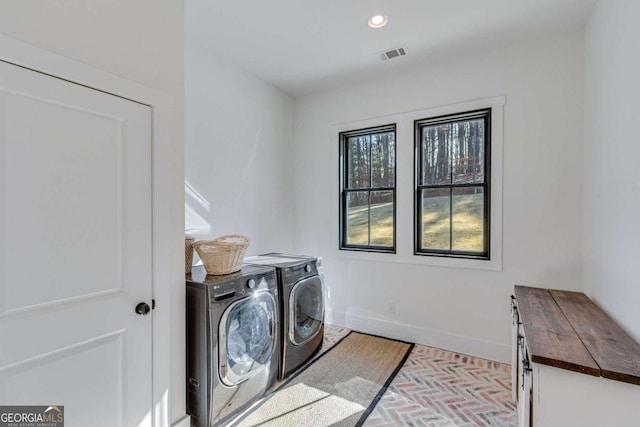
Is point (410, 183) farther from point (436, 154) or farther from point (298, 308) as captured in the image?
point (298, 308)

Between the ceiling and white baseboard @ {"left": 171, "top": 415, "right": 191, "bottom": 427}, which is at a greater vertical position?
the ceiling

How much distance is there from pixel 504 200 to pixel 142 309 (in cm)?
295

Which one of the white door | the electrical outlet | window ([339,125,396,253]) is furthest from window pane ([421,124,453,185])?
the white door

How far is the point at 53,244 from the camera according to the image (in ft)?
4.45

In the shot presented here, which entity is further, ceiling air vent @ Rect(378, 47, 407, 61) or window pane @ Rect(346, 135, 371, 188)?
window pane @ Rect(346, 135, 371, 188)

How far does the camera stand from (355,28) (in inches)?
98.0

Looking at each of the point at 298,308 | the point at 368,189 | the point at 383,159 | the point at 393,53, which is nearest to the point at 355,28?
the point at 393,53

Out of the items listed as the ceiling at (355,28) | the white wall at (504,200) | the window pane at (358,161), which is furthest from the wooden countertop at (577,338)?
the ceiling at (355,28)

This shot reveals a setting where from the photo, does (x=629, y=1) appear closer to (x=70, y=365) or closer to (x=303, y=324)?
→ (x=303, y=324)

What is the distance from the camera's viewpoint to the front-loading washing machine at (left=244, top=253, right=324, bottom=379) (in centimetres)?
249

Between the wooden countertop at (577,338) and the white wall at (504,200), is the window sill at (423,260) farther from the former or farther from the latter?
the wooden countertop at (577,338)

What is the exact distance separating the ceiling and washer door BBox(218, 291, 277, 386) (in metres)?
2.12

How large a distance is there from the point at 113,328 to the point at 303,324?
1561 mm

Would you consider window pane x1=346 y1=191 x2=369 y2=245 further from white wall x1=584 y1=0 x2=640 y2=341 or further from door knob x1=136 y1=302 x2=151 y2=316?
door knob x1=136 y1=302 x2=151 y2=316
